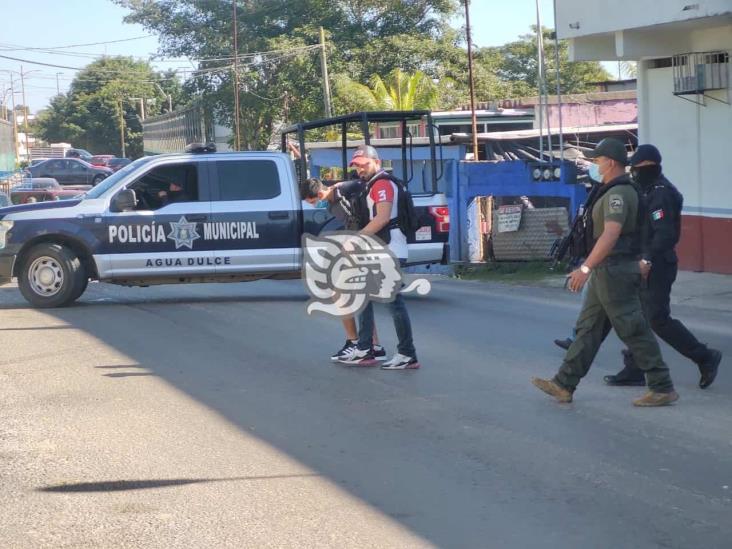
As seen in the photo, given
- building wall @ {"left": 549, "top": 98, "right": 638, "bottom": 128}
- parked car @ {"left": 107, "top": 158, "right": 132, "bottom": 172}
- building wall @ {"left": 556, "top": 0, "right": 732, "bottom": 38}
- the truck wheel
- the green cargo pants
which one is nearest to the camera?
the green cargo pants

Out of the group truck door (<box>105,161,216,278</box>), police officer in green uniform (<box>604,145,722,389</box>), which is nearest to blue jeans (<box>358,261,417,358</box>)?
police officer in green uniform (<box>604,145,722,389</box>)

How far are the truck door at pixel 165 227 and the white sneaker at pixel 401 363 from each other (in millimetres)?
5037

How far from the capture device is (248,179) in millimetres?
13836

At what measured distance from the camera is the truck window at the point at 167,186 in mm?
13586

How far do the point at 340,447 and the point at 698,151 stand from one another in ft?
36.8

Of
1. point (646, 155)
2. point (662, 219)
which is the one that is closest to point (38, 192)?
point (646, 155)

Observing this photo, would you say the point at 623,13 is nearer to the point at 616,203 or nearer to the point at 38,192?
the point at 616,203

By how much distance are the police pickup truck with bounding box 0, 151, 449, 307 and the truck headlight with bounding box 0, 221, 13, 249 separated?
0.5 inches

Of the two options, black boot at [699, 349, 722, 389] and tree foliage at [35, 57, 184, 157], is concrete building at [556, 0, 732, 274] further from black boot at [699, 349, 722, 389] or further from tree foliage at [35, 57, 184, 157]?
tree foliage at [35, 57, 184, 157]

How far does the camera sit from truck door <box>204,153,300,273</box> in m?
13.6

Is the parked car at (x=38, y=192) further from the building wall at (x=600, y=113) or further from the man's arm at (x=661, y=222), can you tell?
the man's arm at (x=661, y=222)

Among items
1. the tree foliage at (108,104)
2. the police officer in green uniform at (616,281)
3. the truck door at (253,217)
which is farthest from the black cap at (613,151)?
the tree foliage at (108,104)

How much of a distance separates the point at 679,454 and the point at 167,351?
5397mm

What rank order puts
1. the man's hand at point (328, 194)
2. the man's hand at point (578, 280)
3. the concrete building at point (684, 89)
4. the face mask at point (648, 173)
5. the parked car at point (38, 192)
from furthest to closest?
the parked car at point (38, 192)
the concrete building at point (684, 89)
the man's hand at point (328, 194)
the face mask at point (648, 173)
the man's hand at point (578, 280)
